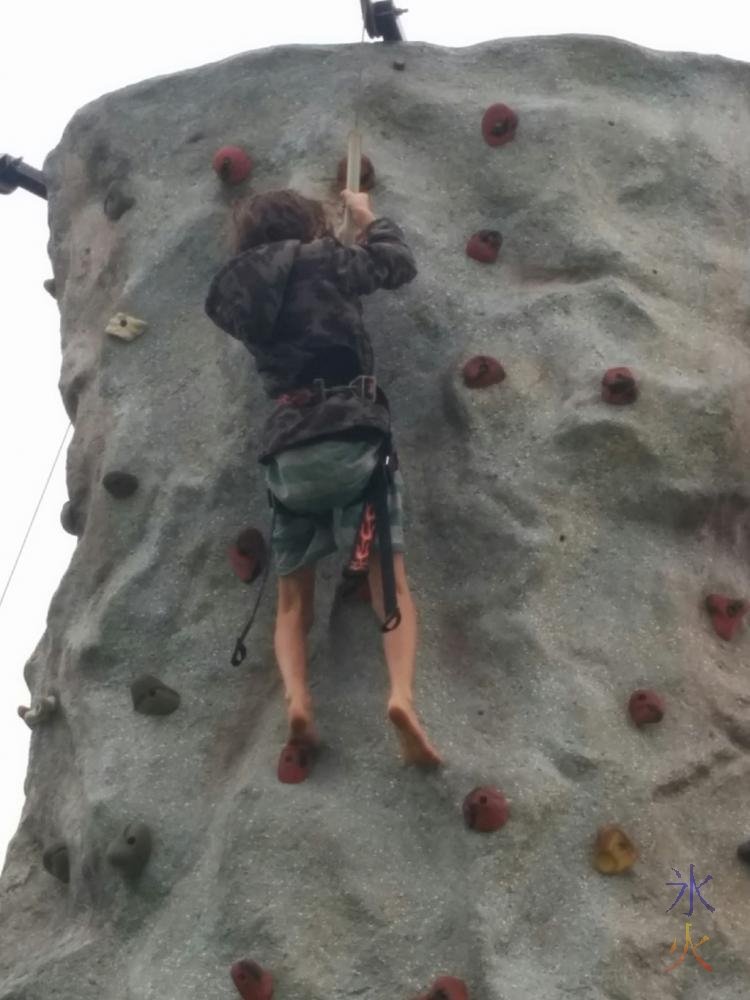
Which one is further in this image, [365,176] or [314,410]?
[365,176]

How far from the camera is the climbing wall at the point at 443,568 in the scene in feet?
13.2

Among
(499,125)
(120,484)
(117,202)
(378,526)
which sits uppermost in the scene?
(499,125)

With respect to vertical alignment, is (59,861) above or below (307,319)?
below

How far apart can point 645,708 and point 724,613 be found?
475mm

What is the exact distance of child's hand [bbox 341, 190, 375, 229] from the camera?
15.1 feet

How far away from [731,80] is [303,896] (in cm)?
306

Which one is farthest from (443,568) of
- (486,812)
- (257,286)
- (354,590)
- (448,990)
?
(448,990)

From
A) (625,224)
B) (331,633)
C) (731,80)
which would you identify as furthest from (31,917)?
(731,80)

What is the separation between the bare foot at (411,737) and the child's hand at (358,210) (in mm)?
1400

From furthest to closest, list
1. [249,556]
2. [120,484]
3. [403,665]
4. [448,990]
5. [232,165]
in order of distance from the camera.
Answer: [232,165], [120,484], [249,556], [403,665], [448,990]

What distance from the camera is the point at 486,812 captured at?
4.02m

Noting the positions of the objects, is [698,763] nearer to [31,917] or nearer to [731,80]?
[31,917]

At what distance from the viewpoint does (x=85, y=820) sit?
14.7 ft

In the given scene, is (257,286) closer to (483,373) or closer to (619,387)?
(483,373)
